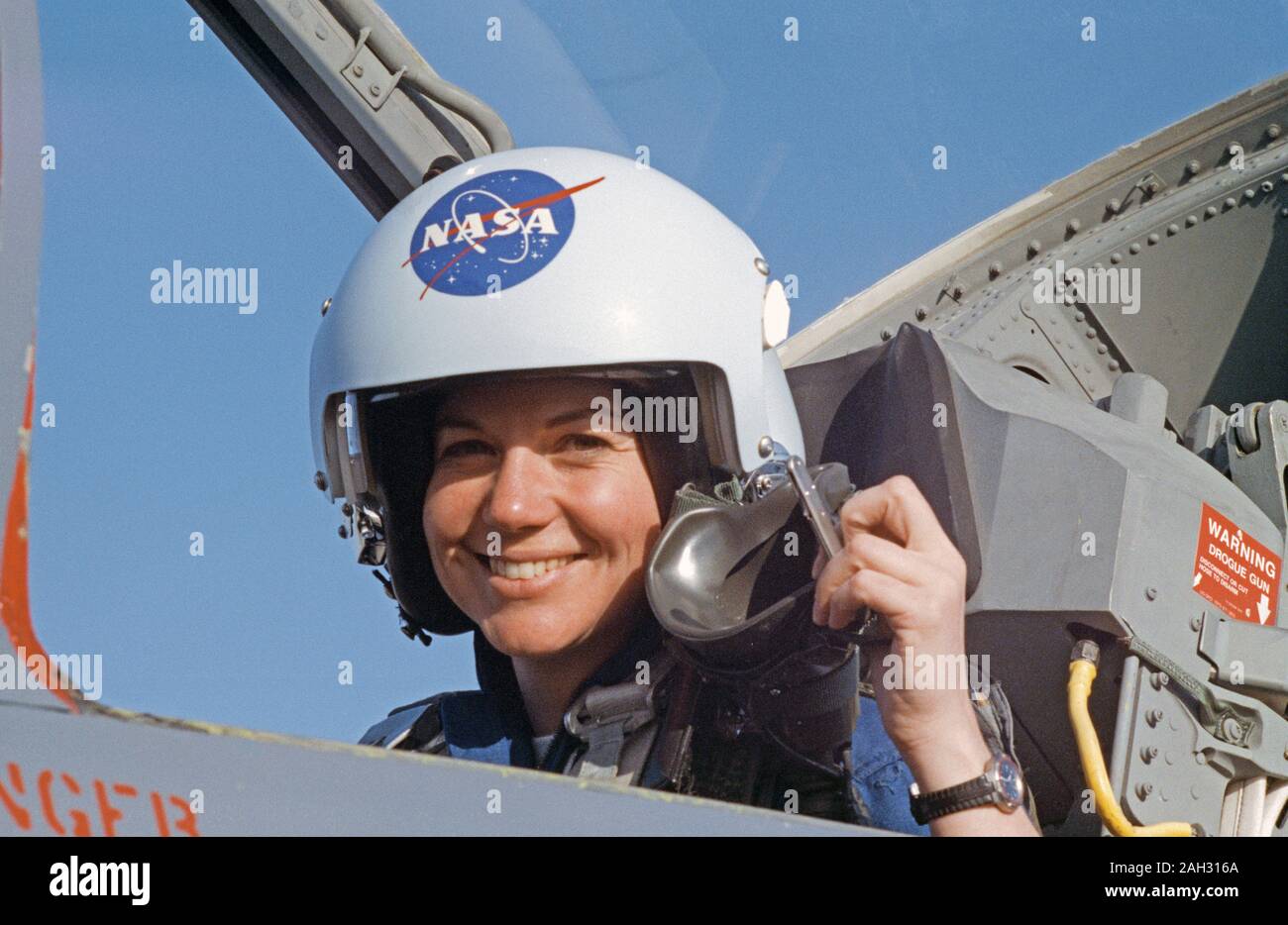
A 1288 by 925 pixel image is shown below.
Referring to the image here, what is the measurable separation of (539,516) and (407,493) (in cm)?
34

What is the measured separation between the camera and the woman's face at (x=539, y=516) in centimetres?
161

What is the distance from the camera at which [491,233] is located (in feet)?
5.44

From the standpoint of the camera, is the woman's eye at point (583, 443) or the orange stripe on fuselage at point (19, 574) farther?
the woman's eye at point (583, 443)

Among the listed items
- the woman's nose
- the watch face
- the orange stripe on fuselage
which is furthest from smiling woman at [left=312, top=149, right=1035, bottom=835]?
the orange stripe on fuselage

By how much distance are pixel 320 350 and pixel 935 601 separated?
80 cm

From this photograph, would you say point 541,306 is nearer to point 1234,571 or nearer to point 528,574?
point 528,574

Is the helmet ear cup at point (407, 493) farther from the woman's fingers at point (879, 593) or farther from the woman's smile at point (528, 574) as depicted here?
the woman's fingers at point (879, 593)

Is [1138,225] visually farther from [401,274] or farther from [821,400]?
[401,274]

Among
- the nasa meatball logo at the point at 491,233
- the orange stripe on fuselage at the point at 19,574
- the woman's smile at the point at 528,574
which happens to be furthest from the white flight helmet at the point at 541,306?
the orange stripe on fuselage at the point at 19,574

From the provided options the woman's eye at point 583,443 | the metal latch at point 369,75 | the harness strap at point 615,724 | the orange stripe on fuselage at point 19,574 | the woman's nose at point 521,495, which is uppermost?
the metal latch at point 369,75

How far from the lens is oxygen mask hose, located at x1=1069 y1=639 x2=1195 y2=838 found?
1496 mm

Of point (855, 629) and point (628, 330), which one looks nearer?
point (855, 629)

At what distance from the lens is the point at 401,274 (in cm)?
170
